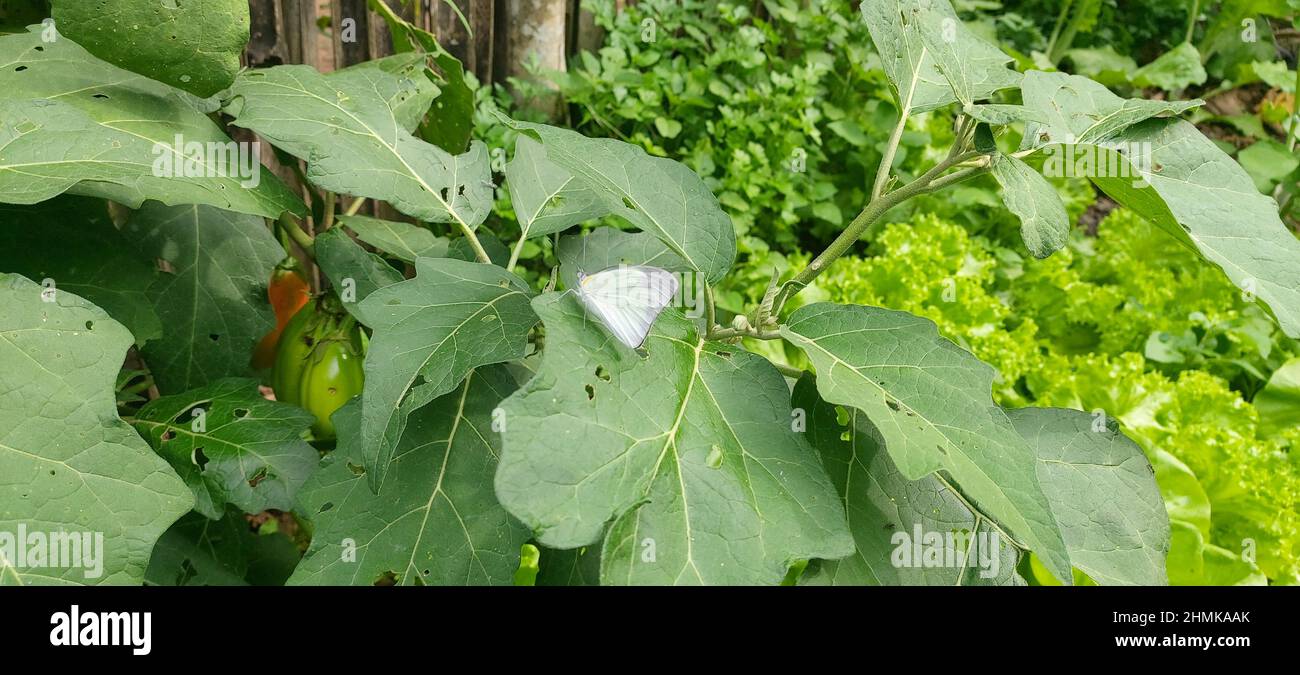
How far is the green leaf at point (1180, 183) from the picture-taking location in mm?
829

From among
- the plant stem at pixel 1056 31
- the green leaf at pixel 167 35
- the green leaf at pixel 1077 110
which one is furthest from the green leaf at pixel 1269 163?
the green leaf at pixel 167 35

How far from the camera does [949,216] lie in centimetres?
310

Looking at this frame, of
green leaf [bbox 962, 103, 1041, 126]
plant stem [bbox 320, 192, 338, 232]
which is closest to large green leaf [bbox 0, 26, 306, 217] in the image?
plant stem [bbox 320, 192, 338, 232]

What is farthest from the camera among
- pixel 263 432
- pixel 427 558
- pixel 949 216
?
pixel 949 216

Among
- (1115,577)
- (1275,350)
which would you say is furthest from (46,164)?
(1275,350)

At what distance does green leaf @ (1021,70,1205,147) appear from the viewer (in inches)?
35.2

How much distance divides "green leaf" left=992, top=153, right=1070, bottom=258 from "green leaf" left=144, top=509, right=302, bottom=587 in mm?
945

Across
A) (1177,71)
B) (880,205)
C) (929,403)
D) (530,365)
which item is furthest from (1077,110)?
(1177,71)

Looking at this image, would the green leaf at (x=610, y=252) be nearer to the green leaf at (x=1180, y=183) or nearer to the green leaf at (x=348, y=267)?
the green leaf at (x=348, y=267)

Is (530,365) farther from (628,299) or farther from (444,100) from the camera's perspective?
(444,100)

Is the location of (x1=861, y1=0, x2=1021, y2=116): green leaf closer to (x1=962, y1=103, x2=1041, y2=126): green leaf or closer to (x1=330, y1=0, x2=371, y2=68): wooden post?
(x1=962, y1=103, x2=1041, y2=126): green leaf

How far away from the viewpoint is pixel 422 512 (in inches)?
35.0
